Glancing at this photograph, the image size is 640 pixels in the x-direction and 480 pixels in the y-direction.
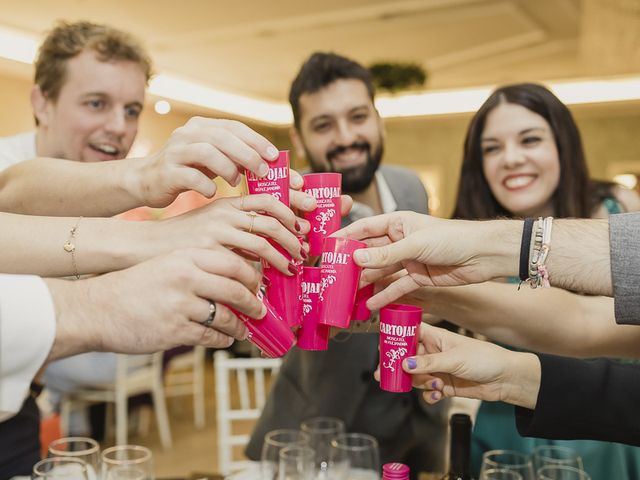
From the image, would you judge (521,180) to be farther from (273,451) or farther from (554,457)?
(273,451)

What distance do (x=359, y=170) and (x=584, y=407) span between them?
1.84 meters

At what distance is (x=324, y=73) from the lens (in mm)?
2990

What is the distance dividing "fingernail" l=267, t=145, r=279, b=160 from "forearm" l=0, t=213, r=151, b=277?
0.34m

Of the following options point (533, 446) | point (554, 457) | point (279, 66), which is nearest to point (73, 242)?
point (554, 457)

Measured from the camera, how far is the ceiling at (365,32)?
541cm

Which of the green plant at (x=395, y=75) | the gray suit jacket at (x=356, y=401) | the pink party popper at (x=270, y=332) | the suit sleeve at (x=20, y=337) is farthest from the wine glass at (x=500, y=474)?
the green plant at (x=395, y=75)

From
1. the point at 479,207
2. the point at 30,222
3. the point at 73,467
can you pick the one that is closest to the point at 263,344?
the point at 73,467

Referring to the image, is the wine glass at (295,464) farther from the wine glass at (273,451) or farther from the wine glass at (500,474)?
the wine glass at (500,474)

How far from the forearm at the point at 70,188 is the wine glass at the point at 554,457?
1192 mm

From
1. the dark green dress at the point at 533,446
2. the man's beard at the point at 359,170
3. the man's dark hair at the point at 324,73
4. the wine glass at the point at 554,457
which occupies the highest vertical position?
the man's dark hair at the point at 324,73

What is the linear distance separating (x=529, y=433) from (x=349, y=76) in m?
2.14

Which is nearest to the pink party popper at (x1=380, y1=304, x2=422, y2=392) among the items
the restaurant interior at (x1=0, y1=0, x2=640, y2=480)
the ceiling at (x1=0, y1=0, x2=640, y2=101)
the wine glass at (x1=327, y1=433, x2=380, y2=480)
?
the wine glass at (x1=327, y1=433, x2=380, y2=480)

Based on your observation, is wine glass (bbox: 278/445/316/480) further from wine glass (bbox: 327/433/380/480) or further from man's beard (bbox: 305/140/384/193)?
man's beard (bbox: 305/140/384/193)

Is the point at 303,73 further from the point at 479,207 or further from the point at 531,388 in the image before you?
the point at 531,388
